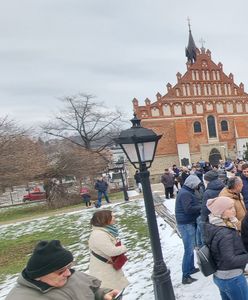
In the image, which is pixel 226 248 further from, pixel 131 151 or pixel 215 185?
pixel 215 185

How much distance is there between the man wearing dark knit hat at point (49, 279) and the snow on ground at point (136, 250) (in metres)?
2.99

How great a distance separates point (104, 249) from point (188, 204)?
209 centimetres

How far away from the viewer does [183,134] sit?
4278 cm

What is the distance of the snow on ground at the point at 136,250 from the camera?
5176mm

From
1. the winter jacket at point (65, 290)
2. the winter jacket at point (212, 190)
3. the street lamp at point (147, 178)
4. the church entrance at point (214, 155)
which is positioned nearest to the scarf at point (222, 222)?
the winter jacket at point (65, 290)

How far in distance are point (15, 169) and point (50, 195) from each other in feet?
15.9

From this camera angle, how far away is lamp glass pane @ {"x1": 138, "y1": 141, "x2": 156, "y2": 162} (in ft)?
15.1

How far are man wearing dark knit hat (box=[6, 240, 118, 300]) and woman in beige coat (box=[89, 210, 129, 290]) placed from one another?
1276mm

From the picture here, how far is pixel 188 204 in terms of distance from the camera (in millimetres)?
5293

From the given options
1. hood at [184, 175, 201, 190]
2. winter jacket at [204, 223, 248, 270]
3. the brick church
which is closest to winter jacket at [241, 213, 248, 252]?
winter jacket at [204, 223, 248, 270]

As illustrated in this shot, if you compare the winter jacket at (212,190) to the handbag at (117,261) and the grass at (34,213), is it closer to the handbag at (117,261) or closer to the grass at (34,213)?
the handbag at (117,261)

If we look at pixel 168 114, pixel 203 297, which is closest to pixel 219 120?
pixel 168 114

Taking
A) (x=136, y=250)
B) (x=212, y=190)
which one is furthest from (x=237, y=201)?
(x=136, y=250)

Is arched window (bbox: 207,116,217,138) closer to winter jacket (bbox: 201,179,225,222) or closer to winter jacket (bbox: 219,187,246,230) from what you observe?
winter jacket (bbox: 201,179,225,222)
